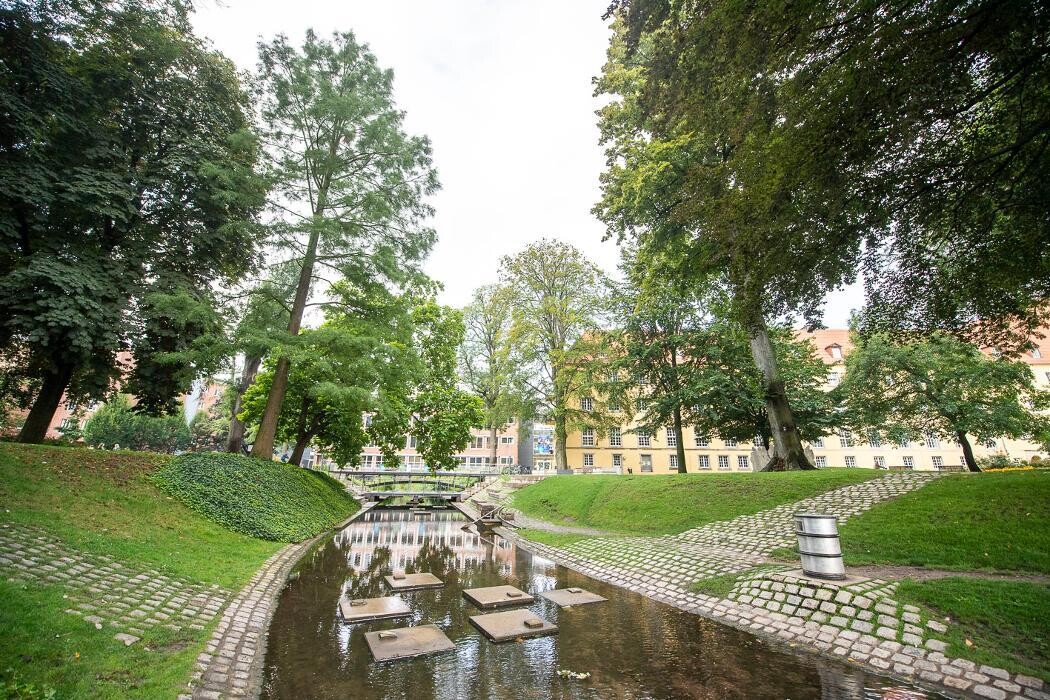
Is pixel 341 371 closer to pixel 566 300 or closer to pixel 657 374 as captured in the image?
pixel 657 374

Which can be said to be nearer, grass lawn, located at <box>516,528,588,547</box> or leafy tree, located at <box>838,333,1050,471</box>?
grass lawn, located at <box>516,528,588,547</box>

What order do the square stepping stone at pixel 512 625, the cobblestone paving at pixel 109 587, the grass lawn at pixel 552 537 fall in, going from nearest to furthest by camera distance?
the cobblestone paving at pixel 109 587, the square stepping stone at pixel 512 625, the grass lawn at pixel 552 537

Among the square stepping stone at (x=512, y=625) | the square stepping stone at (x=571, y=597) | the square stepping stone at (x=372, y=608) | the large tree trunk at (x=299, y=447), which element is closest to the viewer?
the square stepping stone at (x=512, y=625)

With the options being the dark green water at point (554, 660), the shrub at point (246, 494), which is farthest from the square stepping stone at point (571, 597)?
the shrub at point (246, 494)

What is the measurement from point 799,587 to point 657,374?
1684cm

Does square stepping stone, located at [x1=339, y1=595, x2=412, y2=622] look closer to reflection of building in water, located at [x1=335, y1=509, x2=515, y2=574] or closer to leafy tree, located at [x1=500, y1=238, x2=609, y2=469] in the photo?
reflection of building in water, located at [x1=335, y1=509, x2=515, y2=574]

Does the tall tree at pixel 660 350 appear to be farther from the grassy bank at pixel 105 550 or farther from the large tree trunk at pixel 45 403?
the large tree trunk at pixel 45 403

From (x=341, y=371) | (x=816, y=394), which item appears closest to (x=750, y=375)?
(x=816, y=394)

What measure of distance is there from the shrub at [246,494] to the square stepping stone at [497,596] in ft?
23.1

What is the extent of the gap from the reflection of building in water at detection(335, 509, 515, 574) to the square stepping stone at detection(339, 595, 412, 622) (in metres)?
3.23

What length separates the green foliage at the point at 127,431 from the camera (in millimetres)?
40906

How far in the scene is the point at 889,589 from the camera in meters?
6.36

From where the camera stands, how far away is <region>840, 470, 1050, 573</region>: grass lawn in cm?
705

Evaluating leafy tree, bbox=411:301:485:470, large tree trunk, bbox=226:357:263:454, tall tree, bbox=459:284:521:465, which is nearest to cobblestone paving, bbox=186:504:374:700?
large tree trunk, bbox=226:357:263:454
